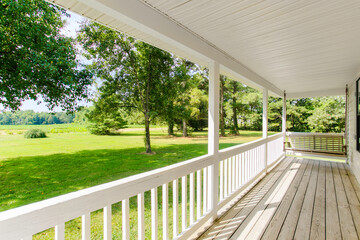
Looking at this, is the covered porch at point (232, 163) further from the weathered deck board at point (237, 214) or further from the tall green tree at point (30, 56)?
the tall green tree at point (30, 56)

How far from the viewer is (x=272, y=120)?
17906 mm

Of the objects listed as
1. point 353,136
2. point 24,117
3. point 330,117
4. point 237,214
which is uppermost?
point 330,117

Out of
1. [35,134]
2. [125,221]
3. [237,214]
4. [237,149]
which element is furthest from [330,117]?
[35,134]

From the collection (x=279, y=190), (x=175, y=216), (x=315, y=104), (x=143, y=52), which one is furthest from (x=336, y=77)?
(x=315, y=104)

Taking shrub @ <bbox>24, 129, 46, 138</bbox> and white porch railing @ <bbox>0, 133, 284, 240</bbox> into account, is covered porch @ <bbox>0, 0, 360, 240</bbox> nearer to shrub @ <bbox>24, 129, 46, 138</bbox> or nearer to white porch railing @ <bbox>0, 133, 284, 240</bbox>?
white porch railing @ <bbox>0, 133, 284, 240</bbox>

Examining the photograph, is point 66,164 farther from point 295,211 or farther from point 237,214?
point 295,211

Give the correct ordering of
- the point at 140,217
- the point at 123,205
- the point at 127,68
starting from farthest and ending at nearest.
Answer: the point at 127,68 → the point at 140,217 → the point at 123,205

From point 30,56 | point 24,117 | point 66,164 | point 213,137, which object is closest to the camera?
point 213,137

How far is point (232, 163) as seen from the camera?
2.96 meters

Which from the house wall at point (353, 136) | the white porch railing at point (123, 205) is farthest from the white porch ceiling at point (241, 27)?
the house wall at point (353, 136)

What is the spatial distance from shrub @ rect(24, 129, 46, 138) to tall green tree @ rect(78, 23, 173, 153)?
5502 mm

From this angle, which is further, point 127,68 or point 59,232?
point 127,68

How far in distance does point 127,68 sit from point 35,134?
22.9ft

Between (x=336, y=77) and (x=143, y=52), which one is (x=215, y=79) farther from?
(x=143, y=52)
